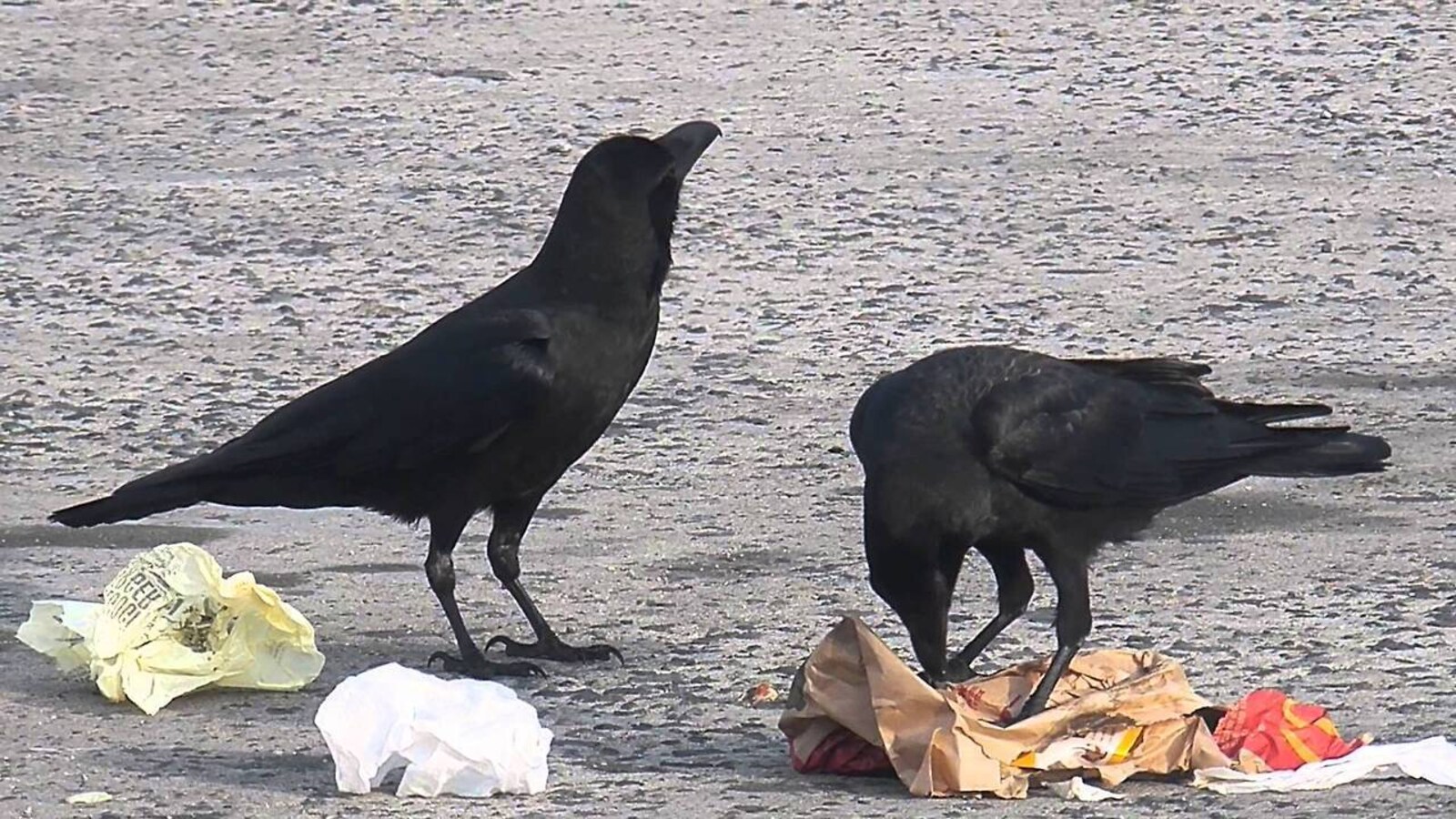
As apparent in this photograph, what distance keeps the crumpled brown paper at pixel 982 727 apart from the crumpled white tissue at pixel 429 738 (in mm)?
473

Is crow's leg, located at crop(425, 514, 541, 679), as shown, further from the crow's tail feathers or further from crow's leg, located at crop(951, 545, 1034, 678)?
crow's leg, located at crop(951, 545, 1034, 678)

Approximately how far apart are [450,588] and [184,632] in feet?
1.89

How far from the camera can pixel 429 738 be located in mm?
4438

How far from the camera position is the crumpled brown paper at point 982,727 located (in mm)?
4355

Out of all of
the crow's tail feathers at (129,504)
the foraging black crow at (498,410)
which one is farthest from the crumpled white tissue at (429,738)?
the crow's tail feathers at (129,504)

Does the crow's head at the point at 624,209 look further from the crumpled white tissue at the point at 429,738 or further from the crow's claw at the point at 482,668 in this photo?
the crumpled white tissue at the point at 429,738

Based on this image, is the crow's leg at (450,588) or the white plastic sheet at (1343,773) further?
the crow's leg at (450,588)

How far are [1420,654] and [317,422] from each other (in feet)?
7.39

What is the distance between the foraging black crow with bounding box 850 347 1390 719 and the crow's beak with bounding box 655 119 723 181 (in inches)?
32.0

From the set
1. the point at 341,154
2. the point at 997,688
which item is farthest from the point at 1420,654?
the point at 341,154

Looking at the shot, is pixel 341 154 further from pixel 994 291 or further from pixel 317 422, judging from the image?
pixel 317 422

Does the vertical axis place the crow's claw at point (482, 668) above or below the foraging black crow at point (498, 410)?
below

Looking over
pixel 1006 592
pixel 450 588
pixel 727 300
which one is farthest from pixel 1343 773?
pixel 727 300

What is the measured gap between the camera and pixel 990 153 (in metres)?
10.1
